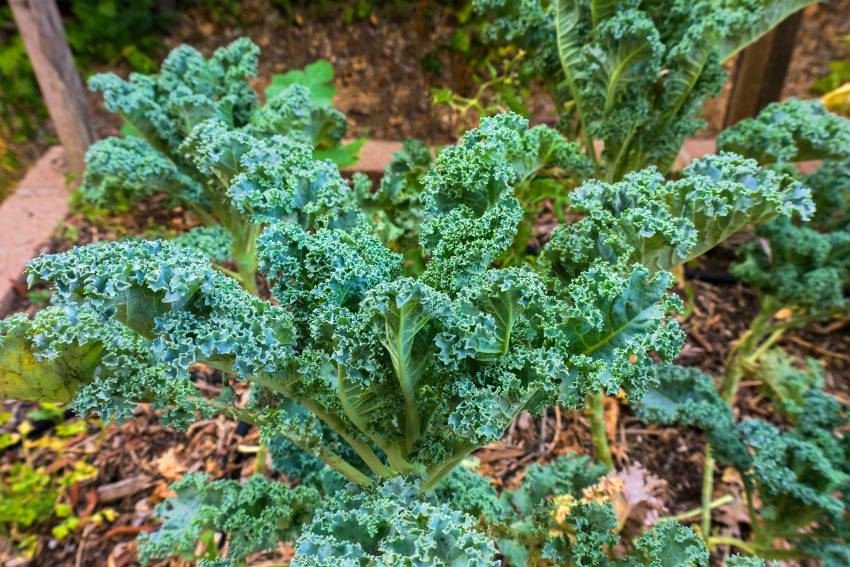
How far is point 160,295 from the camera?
4.64 ft

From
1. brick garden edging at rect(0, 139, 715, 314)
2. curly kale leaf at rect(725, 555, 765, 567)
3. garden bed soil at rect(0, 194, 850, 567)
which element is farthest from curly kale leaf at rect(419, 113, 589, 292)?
brick garden edging at rect(0, 139, 715, 314)

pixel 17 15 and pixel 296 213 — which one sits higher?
pixel 17 15

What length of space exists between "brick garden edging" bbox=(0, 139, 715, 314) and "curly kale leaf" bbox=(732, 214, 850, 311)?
0.99 m

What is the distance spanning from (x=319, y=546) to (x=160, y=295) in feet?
2.18

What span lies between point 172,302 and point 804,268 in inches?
108

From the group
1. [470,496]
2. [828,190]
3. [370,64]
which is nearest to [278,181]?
[470,496]

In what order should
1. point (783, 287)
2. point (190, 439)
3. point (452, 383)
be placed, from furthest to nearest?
point (190, 439), point (783, 287), point (452, 383)

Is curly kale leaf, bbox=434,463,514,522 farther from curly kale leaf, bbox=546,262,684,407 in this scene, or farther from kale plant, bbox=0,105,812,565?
curly kale leaf, bbox=546,262,684,407

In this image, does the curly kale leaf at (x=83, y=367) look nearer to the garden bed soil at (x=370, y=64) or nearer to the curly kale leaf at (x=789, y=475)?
the curly kale leaf at (x=789, y=475)

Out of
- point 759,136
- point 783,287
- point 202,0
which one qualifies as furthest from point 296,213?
point 202,0

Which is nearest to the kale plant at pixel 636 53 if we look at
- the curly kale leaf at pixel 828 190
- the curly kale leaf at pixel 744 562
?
the curly kale leaf at pixel 828 190

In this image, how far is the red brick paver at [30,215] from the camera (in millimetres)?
3742

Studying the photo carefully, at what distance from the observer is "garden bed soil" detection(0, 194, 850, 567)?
2.76 m

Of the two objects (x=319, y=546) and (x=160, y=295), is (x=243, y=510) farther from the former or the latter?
(x=160, y=295)
